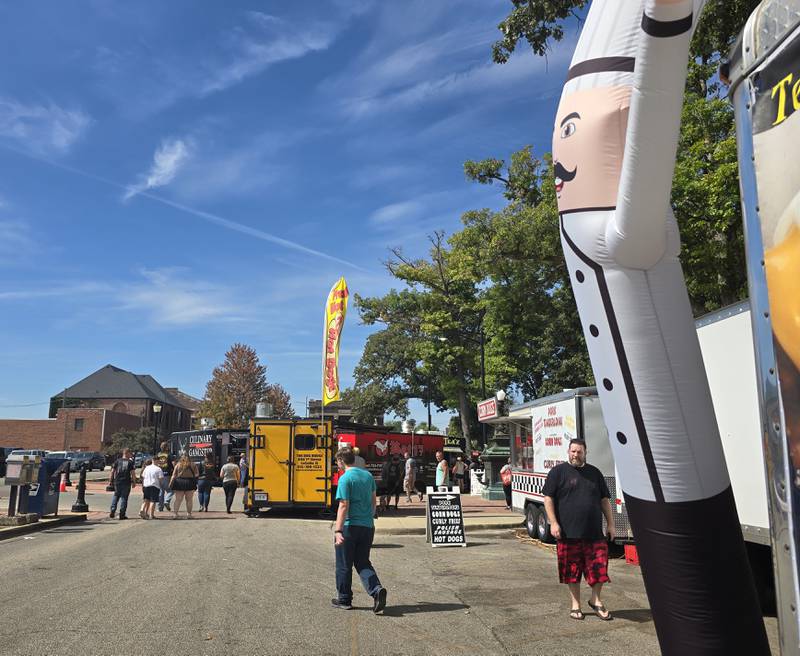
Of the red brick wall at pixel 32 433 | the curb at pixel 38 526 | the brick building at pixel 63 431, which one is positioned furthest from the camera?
the brick building at pixel 63 431

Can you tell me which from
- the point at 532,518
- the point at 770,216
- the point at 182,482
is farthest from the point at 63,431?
the point at 770,216

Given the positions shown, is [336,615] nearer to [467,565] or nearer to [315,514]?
[467,565]

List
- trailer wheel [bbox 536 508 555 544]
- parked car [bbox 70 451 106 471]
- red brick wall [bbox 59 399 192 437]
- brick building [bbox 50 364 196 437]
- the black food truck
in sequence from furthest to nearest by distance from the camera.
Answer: brick building [bbox 50 364 196 437] < red brick wall [bbox 59 399 192 437] < parked car [bbox 70 451 106 471] < the black food truck < trailer wheel [bbox 536 508 555 544]

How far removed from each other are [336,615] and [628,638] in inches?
107

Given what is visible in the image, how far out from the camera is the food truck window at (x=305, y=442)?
55.6 ft

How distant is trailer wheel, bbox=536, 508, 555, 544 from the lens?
38.3ft

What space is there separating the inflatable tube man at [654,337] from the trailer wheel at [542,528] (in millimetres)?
8966

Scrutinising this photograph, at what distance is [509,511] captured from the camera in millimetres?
18484

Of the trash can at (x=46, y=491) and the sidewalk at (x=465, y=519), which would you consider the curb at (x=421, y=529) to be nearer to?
the sidewalk at (x=465, y=519)

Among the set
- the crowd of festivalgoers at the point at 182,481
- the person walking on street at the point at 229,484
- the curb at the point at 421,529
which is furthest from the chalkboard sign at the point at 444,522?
the person walking on street at the point at 229,484

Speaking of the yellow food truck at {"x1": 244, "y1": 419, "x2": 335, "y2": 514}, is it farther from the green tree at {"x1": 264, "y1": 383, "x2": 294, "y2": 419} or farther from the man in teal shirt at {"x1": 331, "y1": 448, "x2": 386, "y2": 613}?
the green tree at {"x1": 264, "y1": 383, "x2": 294, "y2": 419}

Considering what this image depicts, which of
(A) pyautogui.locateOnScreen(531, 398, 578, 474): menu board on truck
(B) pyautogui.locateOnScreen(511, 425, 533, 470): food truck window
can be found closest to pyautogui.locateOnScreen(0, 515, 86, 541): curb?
(A) pyautogui.locateOnScreen(531, 398, 578, 474): menu board on truck

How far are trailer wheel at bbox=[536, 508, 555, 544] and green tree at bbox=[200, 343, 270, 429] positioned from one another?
1974 inches

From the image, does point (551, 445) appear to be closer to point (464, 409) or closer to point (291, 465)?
point (291, 465)
